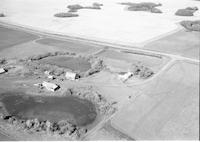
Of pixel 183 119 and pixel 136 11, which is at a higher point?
pixel 136 11

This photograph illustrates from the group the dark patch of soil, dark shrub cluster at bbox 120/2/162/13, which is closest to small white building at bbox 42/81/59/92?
the dark patch of soil

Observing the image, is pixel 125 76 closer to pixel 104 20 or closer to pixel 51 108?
pixel 51 108

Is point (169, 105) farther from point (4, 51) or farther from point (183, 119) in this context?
point (4, 51)

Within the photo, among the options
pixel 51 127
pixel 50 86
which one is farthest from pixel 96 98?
pixel 51 127

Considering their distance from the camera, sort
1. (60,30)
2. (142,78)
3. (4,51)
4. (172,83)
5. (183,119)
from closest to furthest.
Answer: (183,119), (172,83), (142,78), (4,51), (60,30)

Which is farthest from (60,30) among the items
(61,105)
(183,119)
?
(183,119)

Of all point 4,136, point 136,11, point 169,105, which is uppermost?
point 136,11

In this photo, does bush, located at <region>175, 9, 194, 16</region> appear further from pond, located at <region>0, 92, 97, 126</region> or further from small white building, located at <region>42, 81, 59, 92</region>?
pond, located at <region>0, 92, 97, 126</region>
